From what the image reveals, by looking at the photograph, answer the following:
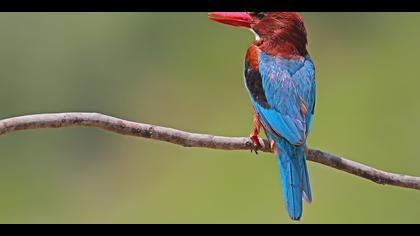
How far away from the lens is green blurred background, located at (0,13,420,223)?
6.01 meters

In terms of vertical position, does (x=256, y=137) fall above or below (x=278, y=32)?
below

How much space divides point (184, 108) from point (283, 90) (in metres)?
3.60

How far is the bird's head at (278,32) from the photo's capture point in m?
3.65

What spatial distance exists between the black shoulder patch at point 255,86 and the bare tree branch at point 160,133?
17cm

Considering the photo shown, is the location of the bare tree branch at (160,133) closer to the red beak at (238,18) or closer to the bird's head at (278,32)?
the bird's head at (278,32)

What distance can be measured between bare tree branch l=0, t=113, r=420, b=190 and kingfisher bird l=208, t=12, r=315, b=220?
0.26ft

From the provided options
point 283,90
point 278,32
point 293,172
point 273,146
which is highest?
point 278,32

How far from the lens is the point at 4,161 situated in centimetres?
682

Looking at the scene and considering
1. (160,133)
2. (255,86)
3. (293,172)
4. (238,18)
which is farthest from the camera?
(238,18)

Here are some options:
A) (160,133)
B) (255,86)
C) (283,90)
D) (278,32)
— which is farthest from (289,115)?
(160,133)

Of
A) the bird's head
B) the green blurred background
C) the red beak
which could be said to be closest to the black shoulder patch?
the bird's head

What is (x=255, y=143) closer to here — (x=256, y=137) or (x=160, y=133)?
(x=256, y=137)

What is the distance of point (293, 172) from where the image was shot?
3328mm

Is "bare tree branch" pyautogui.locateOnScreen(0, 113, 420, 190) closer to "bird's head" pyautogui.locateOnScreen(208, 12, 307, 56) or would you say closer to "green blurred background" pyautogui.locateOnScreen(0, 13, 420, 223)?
"bird's head" pyautogui.locateOnScreen(208, 12, 307, 56)
